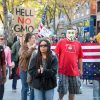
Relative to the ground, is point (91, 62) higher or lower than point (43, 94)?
higher

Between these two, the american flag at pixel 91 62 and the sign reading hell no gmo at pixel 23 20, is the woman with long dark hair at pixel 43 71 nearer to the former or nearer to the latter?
the american flag at pixel 91 62

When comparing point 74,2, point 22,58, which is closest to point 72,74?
point 22,58

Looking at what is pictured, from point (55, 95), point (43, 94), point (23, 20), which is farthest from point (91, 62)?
point (23, 20)

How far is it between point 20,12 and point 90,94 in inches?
125

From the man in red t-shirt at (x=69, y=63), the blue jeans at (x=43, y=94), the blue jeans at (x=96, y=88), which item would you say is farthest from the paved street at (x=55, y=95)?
the blue jeans at (x=43, y=94)

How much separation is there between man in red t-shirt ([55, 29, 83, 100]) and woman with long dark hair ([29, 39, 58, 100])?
6.03 feet

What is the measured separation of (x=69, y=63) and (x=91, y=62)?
467 millimetres

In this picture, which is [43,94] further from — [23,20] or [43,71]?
[23,20]

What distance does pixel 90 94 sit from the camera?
13055 millimetres

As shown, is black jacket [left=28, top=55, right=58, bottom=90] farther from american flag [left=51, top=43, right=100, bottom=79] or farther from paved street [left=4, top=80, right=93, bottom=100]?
paved street [left=4, top=80, right=93, bottom=100]

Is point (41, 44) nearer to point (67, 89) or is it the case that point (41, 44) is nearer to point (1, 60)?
point (1, 60)

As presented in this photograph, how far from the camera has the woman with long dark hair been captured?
7680 millimetres

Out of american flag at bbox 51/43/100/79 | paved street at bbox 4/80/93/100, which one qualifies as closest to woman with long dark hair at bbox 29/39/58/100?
american flag at bbox 51/43/100/79

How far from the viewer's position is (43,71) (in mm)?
7660
